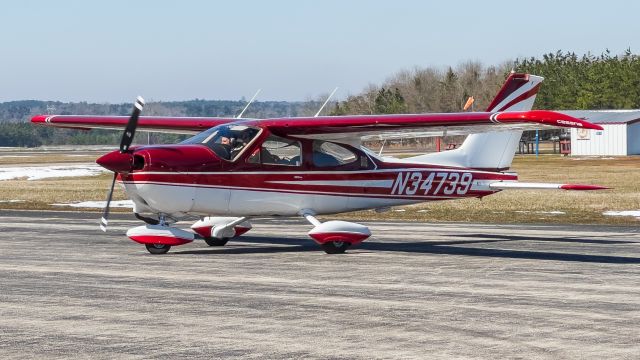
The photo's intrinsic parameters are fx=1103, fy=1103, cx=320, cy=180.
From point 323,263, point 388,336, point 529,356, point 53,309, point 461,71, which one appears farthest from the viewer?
point 461,71

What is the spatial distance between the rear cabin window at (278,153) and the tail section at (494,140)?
91.7 inches

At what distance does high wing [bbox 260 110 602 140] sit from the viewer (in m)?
16.0

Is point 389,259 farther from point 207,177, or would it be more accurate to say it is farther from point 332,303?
point 332,303

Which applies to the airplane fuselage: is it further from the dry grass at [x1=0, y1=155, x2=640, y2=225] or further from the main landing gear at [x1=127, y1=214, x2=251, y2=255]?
the dry grass at [x1=0, y1=155, x2=640, y2=225]

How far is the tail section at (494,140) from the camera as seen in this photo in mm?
18672

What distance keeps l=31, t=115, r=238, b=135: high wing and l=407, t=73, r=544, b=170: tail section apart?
4.35 metres

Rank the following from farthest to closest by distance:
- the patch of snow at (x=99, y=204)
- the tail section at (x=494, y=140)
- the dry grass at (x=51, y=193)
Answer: the dry grass at (x=51, y=193), the patch of snow at (x=99, y=204), the tail section at (x=494, y=140)

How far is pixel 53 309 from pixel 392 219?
14274 mm

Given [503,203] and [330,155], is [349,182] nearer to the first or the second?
[330,155]

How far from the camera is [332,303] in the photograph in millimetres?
11492

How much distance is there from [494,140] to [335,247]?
4.01 meters

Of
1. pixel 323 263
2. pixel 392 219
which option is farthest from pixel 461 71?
pixel 323 263

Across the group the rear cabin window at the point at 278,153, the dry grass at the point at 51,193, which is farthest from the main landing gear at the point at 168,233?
the dry grass at the point at 51,193

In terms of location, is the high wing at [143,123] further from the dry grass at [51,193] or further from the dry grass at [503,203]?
the dry grass at [51,193]
